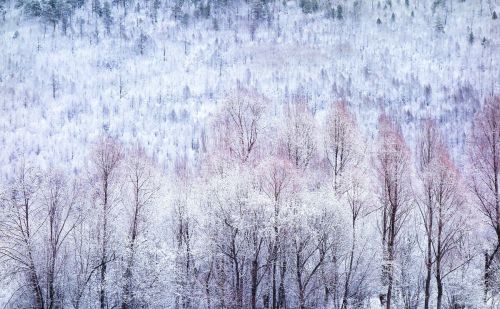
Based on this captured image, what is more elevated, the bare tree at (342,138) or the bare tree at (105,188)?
the bare tree at (342,138)

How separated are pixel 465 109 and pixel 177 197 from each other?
172 meters

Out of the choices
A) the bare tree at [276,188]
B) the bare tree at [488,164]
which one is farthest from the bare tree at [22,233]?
the bare tree at [488,164]

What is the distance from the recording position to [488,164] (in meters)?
32.7

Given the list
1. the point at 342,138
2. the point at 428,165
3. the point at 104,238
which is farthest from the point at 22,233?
the point at 428,165

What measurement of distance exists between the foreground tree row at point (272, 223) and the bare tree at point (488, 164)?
93 mm

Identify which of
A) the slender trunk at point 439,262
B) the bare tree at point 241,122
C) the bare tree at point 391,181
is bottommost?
the slender trunk at point 439,262

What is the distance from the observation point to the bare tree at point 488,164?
1262 inches

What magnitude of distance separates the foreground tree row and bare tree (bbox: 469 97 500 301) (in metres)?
0.09

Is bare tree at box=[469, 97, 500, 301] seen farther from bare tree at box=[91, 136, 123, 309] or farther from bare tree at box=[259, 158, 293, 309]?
bare tree at box=[91, 136, 123, 309]

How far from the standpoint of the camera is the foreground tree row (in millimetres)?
34031

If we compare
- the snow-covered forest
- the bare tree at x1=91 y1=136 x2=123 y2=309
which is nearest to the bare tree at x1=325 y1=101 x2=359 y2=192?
the snow-covered forest

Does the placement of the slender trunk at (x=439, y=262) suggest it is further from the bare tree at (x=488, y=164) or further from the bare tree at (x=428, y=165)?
the bare tree at (x=488, y=164)

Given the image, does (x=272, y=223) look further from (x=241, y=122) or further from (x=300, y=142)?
(x=241, y=122)

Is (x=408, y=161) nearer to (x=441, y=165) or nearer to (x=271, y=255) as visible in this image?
(x=441, y=165)
